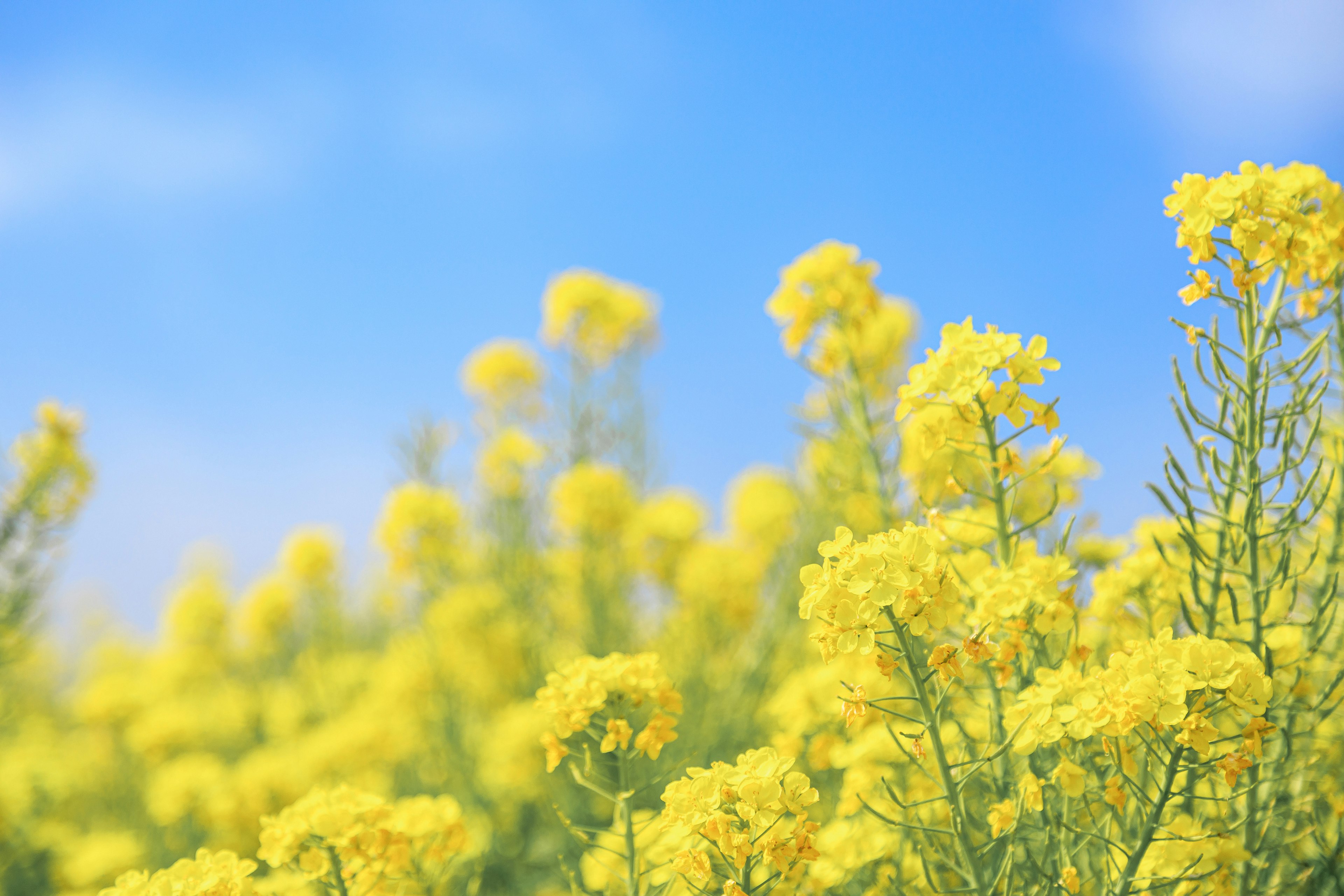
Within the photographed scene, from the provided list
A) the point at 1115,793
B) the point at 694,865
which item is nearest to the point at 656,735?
the point at 694,865

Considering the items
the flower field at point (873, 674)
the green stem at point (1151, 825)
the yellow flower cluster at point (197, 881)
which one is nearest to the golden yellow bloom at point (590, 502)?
the flower field at point (873, 674)

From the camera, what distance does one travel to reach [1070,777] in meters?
1.29

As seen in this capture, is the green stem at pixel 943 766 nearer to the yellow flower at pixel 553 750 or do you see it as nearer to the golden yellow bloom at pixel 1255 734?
the golden yellow bloom at pixel 1255 734

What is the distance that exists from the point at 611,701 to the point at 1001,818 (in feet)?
2.40

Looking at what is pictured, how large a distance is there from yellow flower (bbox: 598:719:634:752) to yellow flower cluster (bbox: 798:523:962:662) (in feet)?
1.60

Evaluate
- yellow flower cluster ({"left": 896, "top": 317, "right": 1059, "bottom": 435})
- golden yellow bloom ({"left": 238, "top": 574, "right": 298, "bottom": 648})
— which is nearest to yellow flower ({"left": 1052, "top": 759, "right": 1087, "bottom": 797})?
yellow flower cluster ({"left": 896, "top": 317, "right": 1059, "bottom": 435})

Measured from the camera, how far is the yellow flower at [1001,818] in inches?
54.7

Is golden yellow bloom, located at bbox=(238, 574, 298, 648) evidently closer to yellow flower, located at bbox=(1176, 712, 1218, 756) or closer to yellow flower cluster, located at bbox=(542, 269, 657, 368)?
yellow flower cluster, located at bbox=(542, 269, 657, 368)

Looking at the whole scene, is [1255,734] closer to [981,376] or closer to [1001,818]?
[1001,818]

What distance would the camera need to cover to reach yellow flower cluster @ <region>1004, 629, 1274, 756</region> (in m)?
1.18

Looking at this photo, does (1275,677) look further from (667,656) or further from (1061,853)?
(667,656)

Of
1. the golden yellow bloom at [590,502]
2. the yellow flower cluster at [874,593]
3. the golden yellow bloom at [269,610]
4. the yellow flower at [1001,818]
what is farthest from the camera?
the golden yellow bloom at [269,610]

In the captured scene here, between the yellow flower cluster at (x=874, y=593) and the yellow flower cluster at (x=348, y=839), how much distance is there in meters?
1.00

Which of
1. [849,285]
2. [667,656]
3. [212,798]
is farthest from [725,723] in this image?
[212,798]
